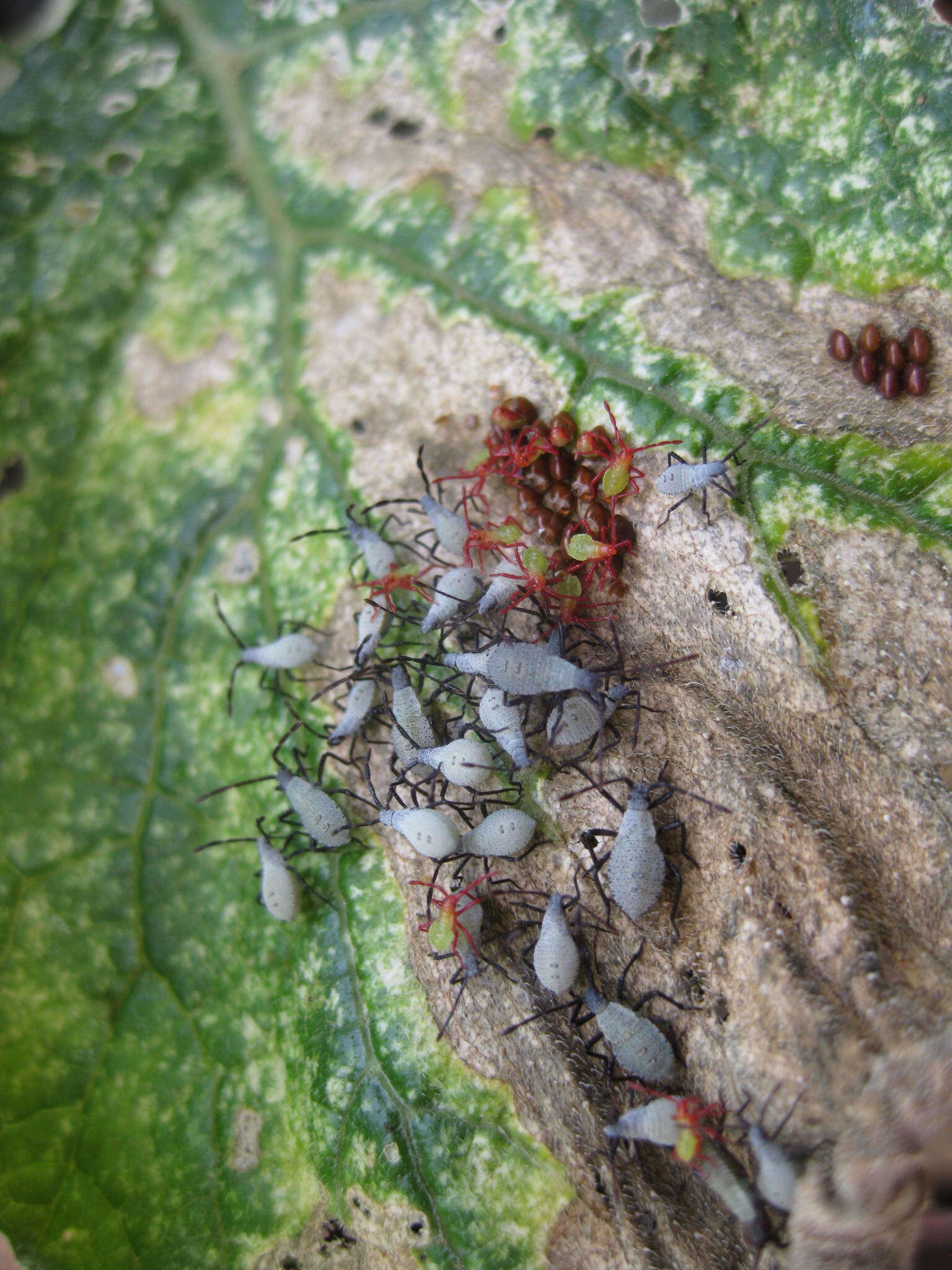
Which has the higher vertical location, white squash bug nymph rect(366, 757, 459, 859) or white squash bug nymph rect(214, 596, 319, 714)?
white squash bug nymph rect(214, 596, 319, 714)

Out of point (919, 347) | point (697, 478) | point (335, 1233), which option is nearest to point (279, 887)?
point (335, 1233)

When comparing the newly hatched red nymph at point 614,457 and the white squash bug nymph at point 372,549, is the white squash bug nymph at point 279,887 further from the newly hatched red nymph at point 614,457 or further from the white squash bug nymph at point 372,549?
the newly hatched red nymph at point 614,457

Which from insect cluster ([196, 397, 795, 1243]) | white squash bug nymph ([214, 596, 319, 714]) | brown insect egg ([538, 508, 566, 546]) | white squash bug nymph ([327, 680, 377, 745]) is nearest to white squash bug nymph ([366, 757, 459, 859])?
insect cluster ([196, 397, 795, 1243])

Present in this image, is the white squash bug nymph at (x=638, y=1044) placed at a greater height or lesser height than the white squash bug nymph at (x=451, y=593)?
lesser

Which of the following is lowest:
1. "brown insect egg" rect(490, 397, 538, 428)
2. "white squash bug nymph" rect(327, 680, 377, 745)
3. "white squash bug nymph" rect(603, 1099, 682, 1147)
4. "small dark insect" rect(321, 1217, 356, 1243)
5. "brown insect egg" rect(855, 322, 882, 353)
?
"small dark insect" rect(321, 1217, 356, 1243)

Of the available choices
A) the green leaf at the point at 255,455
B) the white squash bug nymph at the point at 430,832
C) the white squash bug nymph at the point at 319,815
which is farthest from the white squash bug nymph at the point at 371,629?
the white squash bug nymph at the point at 430,832

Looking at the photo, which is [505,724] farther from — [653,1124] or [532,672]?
[653,1124]

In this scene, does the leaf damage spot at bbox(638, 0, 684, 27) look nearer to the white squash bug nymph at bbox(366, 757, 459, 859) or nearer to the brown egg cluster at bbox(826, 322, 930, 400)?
the brown egg cluster at bbox(826, 322, 930, 400)
